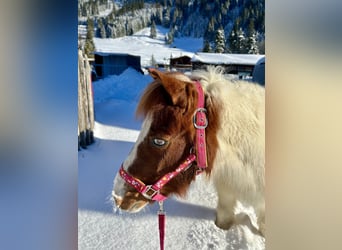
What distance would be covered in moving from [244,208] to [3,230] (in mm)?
→ 595

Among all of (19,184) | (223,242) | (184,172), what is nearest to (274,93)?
(184,172)

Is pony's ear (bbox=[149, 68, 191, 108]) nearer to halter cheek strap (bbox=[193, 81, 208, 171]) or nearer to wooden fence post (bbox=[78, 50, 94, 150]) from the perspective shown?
halter cheek strap (bbox=[193, 81, 208, 171])

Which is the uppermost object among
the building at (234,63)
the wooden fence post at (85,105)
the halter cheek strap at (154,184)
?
the building at (234,63)

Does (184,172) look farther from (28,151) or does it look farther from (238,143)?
(28,151)

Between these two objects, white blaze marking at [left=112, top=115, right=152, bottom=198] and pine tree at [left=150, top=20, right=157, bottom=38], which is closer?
white blaze marking at [left=112, top=115, right=152, bottom=198]

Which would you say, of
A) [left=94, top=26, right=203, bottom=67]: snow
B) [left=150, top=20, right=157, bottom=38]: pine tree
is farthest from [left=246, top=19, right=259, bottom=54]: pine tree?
[left=150, top=20, right=157, bottom=38]: pine tree

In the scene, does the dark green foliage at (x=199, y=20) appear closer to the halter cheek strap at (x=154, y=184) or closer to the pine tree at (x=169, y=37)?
the pine tree at (x=169, y=37)

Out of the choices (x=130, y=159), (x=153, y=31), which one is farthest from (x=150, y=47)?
(x=130, y=159)

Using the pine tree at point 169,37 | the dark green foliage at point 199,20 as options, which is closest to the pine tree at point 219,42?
the dark green foliage at point 199,20

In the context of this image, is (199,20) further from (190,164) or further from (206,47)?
(190,164)

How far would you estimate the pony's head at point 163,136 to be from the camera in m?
0.81

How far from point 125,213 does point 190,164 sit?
0.23m

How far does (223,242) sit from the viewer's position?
2.92ft

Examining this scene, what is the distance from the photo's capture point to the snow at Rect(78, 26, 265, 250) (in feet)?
2.93
